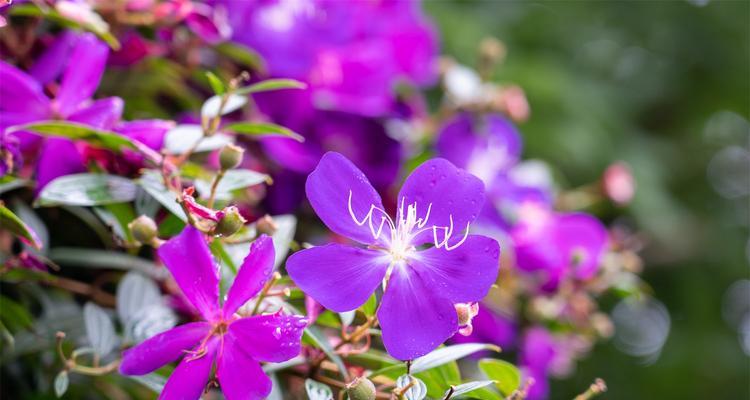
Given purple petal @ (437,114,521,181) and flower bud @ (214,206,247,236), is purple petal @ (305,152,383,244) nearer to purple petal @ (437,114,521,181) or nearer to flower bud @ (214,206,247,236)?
flower bud @ (214,206,247,236)

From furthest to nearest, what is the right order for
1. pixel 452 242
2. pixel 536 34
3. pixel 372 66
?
pixel 536 34 < pixel 372 66 < pixel 452 242

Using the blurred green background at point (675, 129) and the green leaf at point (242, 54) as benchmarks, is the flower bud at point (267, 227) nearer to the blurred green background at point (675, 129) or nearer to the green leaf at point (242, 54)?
the green leaf at point (242, 54)

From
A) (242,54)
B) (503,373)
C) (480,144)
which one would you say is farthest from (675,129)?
(503,373)

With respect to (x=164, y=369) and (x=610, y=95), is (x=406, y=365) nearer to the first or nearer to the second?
(x=164, y=369)

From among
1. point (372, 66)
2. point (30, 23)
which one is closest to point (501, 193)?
point (372, 66)

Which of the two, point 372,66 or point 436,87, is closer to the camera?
point 372,66

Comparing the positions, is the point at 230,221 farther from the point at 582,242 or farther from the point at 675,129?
the point at 675,129
